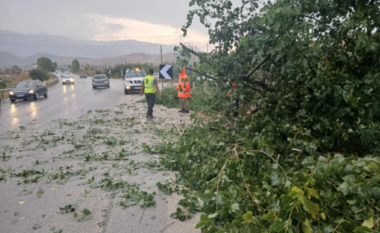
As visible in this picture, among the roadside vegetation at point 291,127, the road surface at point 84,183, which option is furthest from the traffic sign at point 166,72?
the roadside vegetation at point 291,127

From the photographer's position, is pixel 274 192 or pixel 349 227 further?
pixel 274 192

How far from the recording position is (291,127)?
4.26 meters

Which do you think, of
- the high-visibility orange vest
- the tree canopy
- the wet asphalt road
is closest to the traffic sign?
the high-visibility orange vest

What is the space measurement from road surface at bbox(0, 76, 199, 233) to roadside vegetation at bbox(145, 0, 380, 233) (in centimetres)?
42

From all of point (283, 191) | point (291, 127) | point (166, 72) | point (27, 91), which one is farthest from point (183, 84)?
point (27, 91)

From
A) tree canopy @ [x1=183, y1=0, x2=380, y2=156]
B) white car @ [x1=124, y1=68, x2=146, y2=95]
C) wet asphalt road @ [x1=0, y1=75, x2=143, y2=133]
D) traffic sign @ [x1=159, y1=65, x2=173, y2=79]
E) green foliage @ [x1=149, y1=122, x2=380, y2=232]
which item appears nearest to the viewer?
green foliage @ [x1=149, y1=122, x2=380, y2=232]

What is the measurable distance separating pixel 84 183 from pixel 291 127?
3532mm

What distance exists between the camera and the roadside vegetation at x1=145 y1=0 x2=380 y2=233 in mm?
2518

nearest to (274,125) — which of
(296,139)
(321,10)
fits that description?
(296,139)

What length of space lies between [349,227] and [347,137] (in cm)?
177

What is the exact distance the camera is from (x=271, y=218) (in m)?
2.56

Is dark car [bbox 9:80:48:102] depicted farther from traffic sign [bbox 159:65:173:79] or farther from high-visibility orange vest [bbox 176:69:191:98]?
high-visibility orange vest [bbox 176:69:191:98]

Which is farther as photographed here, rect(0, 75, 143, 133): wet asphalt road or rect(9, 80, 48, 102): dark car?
rect(9, 80, 48, 102): dark car

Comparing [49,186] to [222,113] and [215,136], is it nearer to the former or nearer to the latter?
[215,136]
